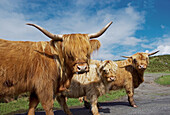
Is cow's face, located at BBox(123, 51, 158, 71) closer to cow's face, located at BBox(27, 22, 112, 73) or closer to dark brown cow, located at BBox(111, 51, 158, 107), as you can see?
dark brown cow, located at BBox(111, 51, 158, 107)

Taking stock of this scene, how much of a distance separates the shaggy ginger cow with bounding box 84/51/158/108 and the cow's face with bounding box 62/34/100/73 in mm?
4600

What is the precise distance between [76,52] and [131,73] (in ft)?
17.9

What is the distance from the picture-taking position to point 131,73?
7.68 meters

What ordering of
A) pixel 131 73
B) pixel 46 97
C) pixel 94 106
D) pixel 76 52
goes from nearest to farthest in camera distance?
pixel 46 97
pixel 76 52
pixel 94 106
pixel 131 73

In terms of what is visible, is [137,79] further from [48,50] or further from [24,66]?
[24,66]

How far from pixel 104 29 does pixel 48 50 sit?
1391 mm

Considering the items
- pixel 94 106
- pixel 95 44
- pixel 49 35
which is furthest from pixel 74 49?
pixel 94 106

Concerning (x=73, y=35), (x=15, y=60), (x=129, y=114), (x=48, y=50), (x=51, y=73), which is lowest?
(x=129, y=114)

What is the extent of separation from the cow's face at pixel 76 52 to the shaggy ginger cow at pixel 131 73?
4.60m

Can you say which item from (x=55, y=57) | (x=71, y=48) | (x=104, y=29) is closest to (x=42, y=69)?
(x=55, y=57)

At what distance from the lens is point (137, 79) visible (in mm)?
7805

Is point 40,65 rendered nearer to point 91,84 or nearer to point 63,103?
point 91,84


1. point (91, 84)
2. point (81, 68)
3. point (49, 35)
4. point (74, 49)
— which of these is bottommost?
point (91, 84)

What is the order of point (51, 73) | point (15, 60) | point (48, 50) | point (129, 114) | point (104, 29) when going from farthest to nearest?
point (129, 114) → point (104, 29) → point (48, 50) → point (51, 73) → point (15, 60)
